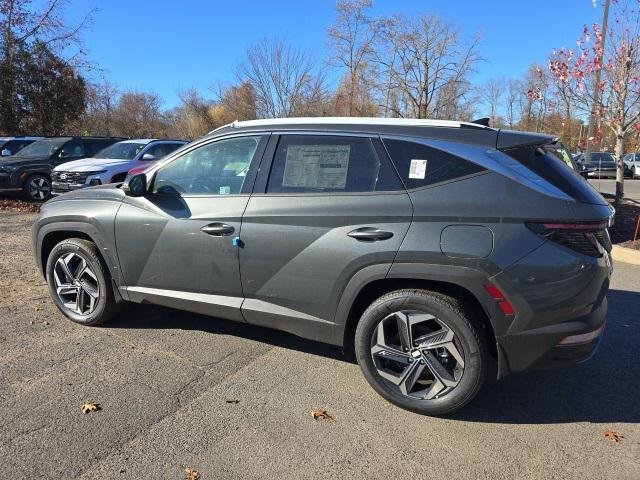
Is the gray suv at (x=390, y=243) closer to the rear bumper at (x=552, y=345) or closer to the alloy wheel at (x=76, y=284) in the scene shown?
the rear bumper at (x=552, y=345)

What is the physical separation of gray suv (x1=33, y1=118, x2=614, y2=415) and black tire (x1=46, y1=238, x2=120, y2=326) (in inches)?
12.7

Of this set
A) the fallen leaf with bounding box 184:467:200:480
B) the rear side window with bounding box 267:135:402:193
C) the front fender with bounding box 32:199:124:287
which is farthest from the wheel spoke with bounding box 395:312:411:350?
the front fender with bounding box 32:199:124:287

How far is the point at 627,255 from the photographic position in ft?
25.6

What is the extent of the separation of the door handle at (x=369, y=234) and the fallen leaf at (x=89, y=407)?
1.94 metres

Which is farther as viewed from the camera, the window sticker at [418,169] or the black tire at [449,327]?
the window sticker at [418,169]

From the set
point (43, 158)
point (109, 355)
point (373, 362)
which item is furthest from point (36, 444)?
point (43, 158)

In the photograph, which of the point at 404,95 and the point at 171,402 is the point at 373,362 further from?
the point at 404,95

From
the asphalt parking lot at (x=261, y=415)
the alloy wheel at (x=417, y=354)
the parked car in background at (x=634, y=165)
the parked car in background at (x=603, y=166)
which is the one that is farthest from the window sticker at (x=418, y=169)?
the parked car in background at (x=634, y=165)

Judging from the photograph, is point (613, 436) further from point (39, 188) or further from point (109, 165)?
point (39, 188)

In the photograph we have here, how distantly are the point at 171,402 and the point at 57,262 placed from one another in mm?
2103

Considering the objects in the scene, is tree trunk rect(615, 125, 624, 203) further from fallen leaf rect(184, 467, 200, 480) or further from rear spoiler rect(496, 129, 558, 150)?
fallen leaf rect(184, 467, 200, 480)

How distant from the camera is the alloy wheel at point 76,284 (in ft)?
14.7

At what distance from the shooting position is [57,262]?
4.62 m

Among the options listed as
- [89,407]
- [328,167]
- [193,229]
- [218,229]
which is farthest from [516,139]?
[89,407]
